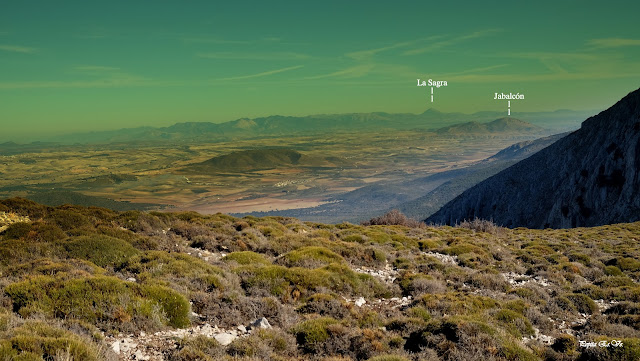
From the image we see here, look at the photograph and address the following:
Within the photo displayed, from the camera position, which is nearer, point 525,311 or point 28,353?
point 28,353

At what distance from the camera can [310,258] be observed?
17.2 metres

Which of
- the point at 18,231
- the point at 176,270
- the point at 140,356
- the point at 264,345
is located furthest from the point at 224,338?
the point at 18,231

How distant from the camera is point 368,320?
11.1 meters

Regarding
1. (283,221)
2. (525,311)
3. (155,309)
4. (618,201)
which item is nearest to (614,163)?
(618,201)

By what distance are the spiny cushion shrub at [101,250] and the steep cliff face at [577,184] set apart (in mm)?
60802

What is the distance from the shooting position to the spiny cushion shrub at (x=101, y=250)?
14.3 m

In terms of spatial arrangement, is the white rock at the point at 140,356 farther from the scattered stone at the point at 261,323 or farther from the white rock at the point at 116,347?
the scattered stone at the point at 261,323

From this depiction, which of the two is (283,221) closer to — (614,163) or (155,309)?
(155,309)

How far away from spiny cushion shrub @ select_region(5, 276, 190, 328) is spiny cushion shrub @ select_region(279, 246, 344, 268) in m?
7.03

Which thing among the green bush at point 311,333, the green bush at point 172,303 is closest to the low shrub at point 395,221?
the green bush at point 311,333

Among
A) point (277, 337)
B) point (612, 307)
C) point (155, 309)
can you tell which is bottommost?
point (612, 307)

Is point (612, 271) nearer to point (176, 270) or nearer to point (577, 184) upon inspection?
point (176, 270)

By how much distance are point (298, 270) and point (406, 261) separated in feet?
23.8

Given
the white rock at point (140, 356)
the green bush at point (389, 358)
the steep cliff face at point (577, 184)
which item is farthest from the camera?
the steep cliff face at point (577, 184)
